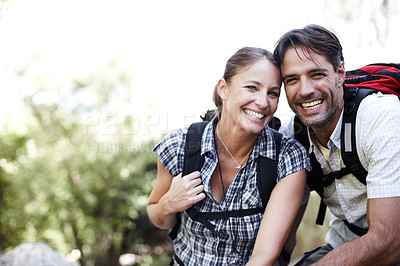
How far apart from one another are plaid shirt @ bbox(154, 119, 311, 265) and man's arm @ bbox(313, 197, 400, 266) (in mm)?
429

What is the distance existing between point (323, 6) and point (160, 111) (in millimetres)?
3482

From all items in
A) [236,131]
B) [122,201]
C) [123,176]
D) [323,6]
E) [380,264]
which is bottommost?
[122,201]

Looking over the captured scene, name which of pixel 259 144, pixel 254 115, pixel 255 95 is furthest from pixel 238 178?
pixel 255 95

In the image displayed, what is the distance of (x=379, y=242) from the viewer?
1667 mm

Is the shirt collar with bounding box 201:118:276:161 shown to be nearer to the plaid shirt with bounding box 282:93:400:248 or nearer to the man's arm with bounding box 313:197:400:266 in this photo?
the plaid shirt with bounding box 282:93:400:248

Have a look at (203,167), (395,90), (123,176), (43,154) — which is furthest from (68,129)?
(395,90)

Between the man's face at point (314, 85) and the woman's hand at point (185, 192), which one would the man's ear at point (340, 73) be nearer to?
the man's face at point (314, 85)

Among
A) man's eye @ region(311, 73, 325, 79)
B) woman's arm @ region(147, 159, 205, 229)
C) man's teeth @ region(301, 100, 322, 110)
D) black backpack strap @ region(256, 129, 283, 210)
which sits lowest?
woman's arm @ region(147, 159, 205, 229)

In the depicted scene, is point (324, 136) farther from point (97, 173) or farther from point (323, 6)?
point (323, 6)

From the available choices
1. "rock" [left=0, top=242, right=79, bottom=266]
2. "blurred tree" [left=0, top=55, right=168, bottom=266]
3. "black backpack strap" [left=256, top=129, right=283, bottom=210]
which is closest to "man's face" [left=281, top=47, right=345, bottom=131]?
"black backpack strap" [left=256, top=129, right=283, bottom=210]

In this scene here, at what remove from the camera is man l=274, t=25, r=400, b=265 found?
5.53 ft

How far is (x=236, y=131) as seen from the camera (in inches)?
85.1

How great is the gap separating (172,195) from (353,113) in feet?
3.60

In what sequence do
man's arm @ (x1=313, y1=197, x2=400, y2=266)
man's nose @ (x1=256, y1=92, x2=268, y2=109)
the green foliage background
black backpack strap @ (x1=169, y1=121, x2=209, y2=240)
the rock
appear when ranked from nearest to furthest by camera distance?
1. man's arm @ (x1=313, y1=197, x2=400, y2=266)
2. man's nose @ (x1=256, y1=92, x2=268, y2=109)
3. black backpack strap @ (x1=169, y1=121, x2=209, y2=240)
4. the rock
5. the green foliage background
